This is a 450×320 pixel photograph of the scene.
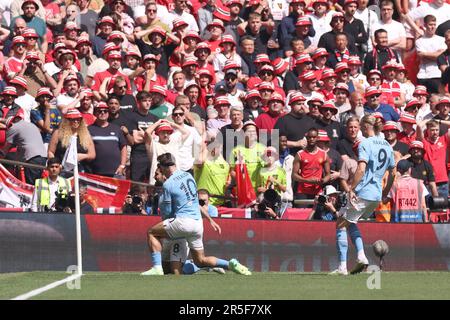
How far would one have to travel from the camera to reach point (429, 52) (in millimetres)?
26828

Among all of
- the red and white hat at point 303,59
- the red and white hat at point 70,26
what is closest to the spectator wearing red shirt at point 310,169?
the red and white hat at point 303,59

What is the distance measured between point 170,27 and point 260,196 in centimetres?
497

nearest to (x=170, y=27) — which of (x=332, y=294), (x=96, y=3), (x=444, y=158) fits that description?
(x=96, y=3)

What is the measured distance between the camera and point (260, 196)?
22.1 meters

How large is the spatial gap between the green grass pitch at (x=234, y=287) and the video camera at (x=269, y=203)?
306 cm

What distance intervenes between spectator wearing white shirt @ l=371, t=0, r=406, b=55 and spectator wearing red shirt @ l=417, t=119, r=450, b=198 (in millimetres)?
3693

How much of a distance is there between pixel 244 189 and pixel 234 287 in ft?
19.9

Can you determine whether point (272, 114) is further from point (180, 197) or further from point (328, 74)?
point (180, 197)

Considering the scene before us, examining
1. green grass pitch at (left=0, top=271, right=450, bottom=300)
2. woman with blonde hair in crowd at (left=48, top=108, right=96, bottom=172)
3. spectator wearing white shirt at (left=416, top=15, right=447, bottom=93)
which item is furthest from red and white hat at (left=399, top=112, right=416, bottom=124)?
green grass pitch at (left=0, top=271, right=450, bottom=300)

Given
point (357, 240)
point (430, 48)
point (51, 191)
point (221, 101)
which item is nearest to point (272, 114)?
point (221, 101)

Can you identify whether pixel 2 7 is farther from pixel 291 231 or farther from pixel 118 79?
pixel 291 231

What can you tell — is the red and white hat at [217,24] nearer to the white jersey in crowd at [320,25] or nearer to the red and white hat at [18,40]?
the white jersey in crowd at [320,25]

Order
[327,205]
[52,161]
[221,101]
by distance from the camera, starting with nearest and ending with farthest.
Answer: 1. [52,161]
2. [327,205]
3. [221,101]
